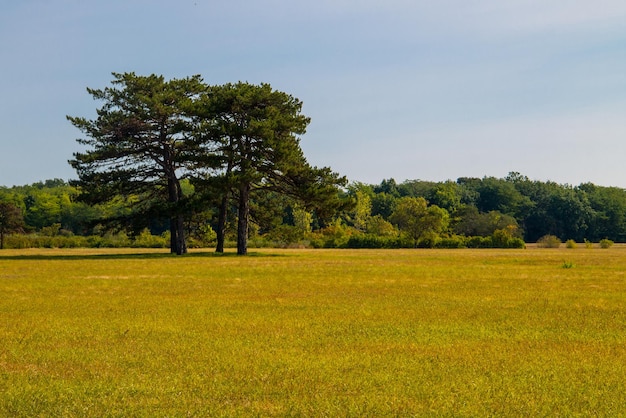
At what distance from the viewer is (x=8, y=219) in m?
74.2

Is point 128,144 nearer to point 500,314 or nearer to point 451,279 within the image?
point 451,279

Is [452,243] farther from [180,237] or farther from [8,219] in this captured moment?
[8,219]

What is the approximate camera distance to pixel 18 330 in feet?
42.9

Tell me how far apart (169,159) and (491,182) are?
136m

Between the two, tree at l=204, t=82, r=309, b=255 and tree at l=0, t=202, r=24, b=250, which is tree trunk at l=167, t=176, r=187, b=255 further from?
tree at l=0, t=202, r=24, b=250

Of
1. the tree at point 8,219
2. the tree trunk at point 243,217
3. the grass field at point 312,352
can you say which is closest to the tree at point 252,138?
the tree trunk at point 243,217

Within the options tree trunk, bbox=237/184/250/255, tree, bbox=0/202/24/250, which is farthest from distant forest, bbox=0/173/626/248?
tree trunk, bbox=237/184/250/255

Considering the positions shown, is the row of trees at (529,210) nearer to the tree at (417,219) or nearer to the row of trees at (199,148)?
the tree at (417,219)

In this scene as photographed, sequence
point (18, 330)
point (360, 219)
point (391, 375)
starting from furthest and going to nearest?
point (360, 219) → point (18, 330) → point (391, 375)

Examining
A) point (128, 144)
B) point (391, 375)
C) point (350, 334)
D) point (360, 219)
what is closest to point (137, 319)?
point (350, 334)

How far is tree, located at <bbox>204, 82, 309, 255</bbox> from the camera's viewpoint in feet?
155

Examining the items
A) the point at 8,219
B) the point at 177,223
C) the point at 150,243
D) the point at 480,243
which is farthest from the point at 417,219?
the point at 8,219

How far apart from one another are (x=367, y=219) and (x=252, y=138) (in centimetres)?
7655

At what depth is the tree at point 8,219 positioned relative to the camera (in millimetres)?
73625
